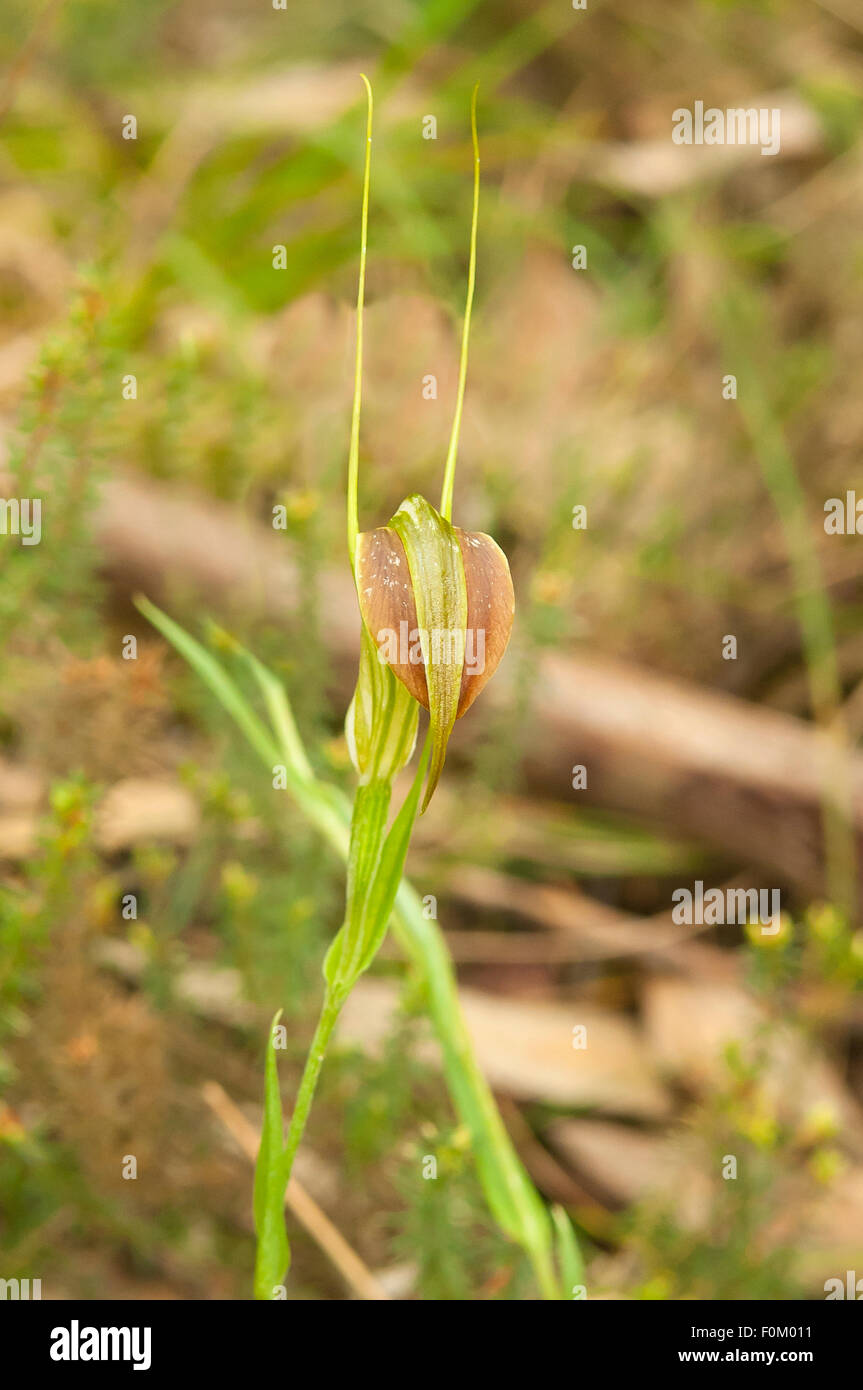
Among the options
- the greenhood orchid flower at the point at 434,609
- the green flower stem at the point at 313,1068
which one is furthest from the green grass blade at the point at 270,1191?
the greenhood orchid flower at the point at 434,609

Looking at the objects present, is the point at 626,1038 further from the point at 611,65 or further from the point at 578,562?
the point at 611,65

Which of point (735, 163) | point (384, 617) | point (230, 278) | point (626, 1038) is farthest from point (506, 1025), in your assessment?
point (735, 163)

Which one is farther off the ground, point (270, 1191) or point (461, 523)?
point (461, 523)

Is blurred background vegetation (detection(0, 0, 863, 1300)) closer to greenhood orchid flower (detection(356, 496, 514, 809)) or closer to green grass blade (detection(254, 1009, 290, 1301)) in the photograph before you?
green grass blade (detection(254, 1009, 290, 1301))

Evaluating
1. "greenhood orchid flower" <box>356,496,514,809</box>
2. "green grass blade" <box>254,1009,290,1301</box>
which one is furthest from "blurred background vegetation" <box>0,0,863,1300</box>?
"greenhood orchid flower" <box>356,496,514,809</box>

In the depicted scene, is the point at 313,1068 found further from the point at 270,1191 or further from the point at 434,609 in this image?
the point at 434,609

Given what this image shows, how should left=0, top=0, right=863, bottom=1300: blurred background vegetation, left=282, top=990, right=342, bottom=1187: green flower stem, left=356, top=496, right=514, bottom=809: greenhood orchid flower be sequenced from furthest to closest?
left=0, top=0, right=863, bottom=1300: blurred background vegetation, left=282, top=990, right=342, bottom=1187: green flower stem, left=356, top=496, right=514, bottom=809: greenhood orchid flower

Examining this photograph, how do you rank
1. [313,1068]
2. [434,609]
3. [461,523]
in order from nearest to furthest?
[434,609]
[313,1068]
[461,523]

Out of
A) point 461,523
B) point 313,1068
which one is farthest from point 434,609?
point 461,523

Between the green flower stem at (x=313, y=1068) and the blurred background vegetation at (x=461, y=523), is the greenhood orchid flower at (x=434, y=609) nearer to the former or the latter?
the green flower stem at (x=313, y=1068)
